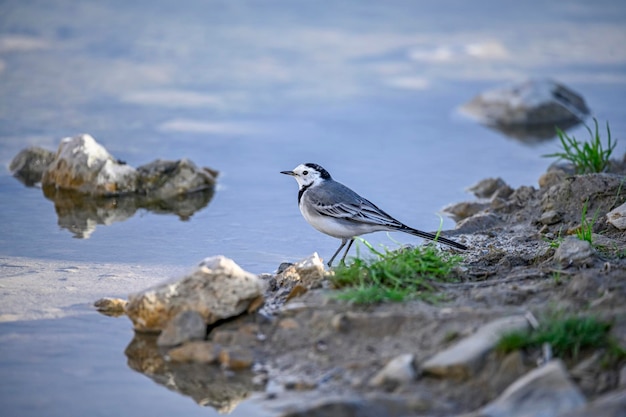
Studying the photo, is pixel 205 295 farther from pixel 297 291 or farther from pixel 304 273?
pixel 304 273

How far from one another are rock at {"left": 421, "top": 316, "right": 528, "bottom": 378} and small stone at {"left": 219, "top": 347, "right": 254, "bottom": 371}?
119cm

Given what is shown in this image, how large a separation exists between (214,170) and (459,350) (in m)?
6.71

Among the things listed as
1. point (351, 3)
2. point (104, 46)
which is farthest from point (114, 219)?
point (351, 3)

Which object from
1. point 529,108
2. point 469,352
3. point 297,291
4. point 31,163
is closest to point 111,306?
point 297,291

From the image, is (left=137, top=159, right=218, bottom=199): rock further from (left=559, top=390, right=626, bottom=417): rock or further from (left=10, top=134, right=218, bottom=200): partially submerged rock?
(left=559, top=390, right=626, bottom=417): rock

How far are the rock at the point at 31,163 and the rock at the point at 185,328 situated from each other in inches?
219

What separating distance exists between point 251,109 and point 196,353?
8369mm

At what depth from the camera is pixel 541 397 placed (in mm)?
5074

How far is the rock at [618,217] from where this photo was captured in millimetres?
8211

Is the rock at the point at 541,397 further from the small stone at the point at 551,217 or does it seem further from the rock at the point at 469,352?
the small stone at the point at 551,217

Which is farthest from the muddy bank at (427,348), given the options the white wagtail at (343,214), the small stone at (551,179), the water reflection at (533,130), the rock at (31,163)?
the water reflection at (533,130)

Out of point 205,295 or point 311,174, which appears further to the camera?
point 311,174

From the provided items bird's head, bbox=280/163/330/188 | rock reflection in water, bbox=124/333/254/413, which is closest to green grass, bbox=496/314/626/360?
rock reflection in water, bbox=124/333/254/413

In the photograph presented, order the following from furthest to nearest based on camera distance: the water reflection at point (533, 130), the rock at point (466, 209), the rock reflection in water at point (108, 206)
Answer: the water reflection at point (533, 130), the rock at point (466, 209), the rock reflection in water at point (108, 206)
